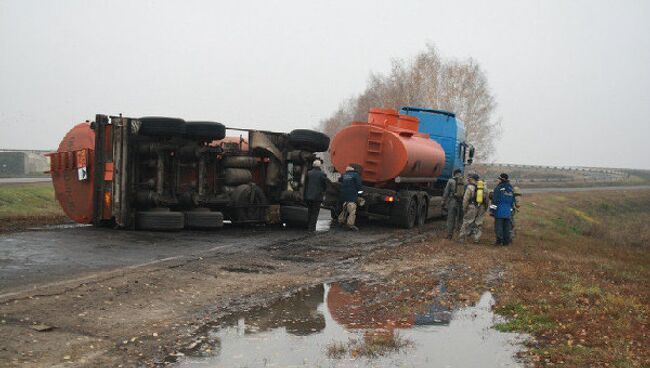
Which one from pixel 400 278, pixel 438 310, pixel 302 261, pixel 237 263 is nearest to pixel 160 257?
pixel 237 263

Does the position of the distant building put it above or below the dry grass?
above

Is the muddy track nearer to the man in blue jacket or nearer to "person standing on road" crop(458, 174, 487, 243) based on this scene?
"person standing on road" crop(458, 174, 487, 243)

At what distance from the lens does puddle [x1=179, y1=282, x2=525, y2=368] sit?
20.3 feet

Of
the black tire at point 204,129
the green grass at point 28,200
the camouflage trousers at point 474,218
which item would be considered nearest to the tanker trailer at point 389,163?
the camouflage trousers at point 474,218

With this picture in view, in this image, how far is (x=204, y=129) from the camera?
49.6 ft

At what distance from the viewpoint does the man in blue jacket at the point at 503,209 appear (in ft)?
52.8

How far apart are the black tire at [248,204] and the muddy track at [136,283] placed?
0.72 meters

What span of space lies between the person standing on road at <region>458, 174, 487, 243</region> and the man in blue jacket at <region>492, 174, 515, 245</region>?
365 millimetres

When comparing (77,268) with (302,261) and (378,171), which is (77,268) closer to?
(302,261)

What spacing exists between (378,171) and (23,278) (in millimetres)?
11210

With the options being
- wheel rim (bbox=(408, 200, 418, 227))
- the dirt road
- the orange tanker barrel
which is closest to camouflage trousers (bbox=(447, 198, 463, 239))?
the dirt road

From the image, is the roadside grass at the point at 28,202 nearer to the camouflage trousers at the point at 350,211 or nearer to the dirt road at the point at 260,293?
the dirt road at the point at 260,293

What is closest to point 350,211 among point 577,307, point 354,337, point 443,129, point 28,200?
point 443,129

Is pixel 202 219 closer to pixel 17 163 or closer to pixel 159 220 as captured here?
pixel 159 220
